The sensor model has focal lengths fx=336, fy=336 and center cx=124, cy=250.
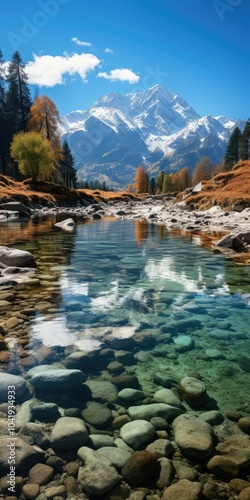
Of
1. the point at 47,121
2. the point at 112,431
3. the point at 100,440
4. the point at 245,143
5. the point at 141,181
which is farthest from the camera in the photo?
the point at 141,181

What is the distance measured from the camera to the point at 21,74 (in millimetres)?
70000

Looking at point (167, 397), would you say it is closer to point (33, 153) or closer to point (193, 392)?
point (193, 392)

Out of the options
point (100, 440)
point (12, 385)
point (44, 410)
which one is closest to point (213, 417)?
point (100, 440)

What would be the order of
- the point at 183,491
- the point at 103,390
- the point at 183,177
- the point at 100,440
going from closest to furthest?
1. the point at 183,491
2. the point at 100,440
3. the point at 103,390
4. the point at 183,177

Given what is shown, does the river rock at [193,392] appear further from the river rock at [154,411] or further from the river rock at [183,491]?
the river rock at [183,491]

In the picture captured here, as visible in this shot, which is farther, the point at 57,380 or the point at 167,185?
the point at 167,185

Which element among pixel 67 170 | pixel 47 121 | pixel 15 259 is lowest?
pixel 15 259

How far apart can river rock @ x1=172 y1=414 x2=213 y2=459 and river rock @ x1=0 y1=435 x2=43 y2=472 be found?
117cm

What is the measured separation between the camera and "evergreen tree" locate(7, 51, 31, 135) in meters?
69.4

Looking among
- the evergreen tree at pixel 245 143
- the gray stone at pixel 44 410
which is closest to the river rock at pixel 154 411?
the gray stone at pixel 44 410

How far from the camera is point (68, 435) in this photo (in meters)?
2.84

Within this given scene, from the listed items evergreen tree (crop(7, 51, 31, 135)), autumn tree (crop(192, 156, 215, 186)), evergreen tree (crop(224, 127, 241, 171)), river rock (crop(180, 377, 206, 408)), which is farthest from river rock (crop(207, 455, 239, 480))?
autumn tree (crop(192, 156, 215, 186))

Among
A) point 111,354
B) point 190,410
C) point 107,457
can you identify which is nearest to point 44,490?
point 107,457

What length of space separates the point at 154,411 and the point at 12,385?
1.50m
